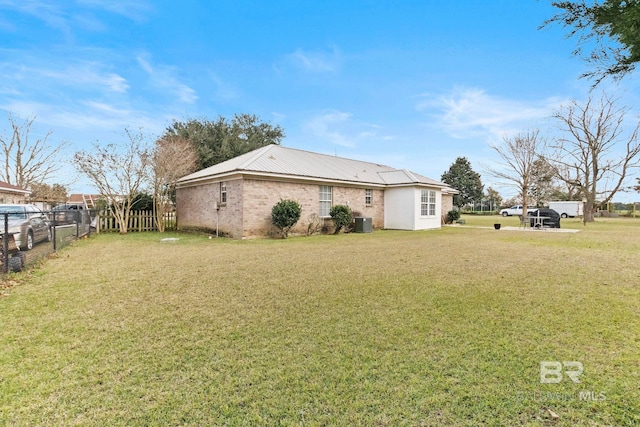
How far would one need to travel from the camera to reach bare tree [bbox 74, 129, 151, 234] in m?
16.0

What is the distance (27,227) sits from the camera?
7.96 metres

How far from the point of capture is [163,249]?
35.1ft

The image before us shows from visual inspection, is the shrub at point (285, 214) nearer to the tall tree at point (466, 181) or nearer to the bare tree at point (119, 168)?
the bare tree at point (119, 168)

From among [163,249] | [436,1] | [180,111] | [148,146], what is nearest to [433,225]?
[436,1]

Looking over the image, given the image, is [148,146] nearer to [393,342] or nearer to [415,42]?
[415,42]

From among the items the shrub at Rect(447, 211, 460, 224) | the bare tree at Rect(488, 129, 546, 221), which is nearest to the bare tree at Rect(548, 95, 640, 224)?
the bare tree at Rect(488, 129, 546, 221)

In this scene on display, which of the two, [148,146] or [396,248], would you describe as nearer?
[396,248]

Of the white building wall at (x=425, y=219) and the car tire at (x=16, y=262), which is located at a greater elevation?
the white building wall at (x=425, y=219)

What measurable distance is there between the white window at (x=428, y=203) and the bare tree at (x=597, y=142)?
52.6 ft

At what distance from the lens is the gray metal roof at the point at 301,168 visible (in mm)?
14765

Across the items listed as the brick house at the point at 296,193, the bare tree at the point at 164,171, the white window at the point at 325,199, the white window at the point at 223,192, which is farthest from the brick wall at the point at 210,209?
the white window at the point at 325,199

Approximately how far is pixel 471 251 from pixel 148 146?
16855 millimetres

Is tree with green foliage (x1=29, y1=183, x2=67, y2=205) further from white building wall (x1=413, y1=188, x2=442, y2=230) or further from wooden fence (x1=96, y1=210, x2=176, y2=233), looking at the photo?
white building wall (x1=413, y1=188, x2=442, y2=230)

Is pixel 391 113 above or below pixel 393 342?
above
